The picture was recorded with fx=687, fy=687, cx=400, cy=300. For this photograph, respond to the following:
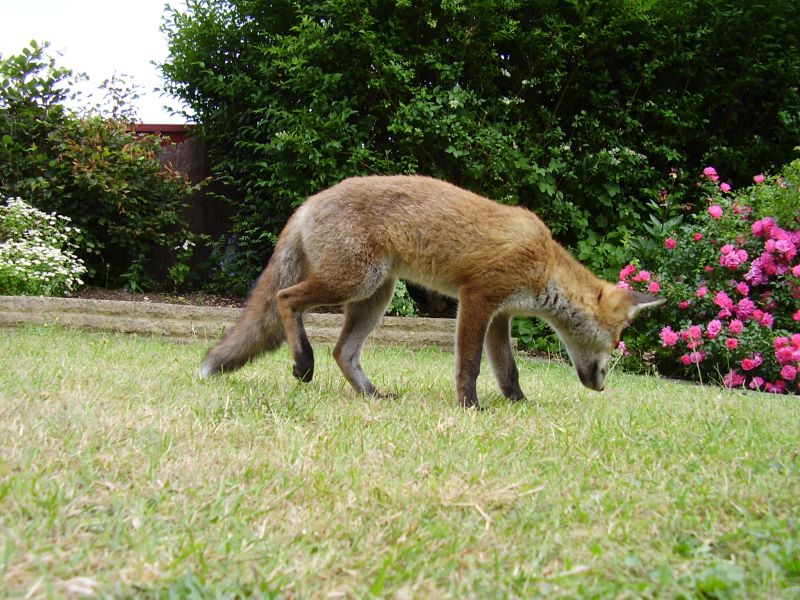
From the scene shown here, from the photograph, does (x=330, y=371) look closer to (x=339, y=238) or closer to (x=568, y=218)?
(x=339, y=238)

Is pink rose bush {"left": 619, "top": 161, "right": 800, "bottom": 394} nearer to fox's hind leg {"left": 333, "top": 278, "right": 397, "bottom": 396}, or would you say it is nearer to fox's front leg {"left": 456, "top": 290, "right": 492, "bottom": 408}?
fox's front leg {"left": 456, "top": 290, "right": 492, "bottom": 408}

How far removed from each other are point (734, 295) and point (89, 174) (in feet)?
25.6

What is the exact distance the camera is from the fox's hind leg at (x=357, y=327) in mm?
4953

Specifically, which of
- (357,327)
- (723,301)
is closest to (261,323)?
(357,327)

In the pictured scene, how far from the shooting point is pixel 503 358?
497 cm

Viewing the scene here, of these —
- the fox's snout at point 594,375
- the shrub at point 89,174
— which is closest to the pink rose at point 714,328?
the fox's snout at point 594,375

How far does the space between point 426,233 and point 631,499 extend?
2577mm

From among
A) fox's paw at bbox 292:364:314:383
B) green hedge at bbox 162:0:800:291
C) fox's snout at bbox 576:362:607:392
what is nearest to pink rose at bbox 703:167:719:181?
green hedge at bbox 162:0:800:291

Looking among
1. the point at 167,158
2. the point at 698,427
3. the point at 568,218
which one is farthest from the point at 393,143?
the point at 698,427

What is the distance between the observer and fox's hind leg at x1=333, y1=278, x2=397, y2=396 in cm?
495

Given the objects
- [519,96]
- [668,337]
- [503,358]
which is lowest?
[668,337]

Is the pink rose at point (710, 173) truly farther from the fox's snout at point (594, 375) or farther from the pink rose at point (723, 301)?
the fox's snout at point (594, 375)

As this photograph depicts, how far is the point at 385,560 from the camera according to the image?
5.72ft

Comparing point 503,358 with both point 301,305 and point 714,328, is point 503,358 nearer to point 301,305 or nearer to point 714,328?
point 301,305
